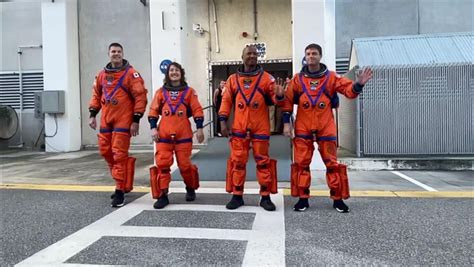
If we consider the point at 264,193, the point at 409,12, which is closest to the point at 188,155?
the point at 264,193

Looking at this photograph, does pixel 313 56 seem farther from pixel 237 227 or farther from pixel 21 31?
pixel 21 31

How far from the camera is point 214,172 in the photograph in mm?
6953

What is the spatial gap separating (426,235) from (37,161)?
30.2 ft

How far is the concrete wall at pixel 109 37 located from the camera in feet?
40.5

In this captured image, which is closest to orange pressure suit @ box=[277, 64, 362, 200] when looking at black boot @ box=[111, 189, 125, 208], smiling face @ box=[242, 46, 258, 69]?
smiling face @ box=[242, 46, 258, 69]

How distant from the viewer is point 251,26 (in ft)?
37.9

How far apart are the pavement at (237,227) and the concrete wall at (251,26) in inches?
235

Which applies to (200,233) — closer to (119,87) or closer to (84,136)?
(119,87)

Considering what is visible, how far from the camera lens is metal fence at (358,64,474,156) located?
24.8ft

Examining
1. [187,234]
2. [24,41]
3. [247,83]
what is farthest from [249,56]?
[24,41]

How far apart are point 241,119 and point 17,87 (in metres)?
11.6

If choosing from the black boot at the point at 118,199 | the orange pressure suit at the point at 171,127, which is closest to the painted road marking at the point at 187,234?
the black boot at the point at 118,199

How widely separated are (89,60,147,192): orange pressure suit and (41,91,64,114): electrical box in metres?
7.63

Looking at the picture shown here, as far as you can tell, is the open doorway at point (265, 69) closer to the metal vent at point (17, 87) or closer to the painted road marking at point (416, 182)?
the painted road marking at point (416, 182)
